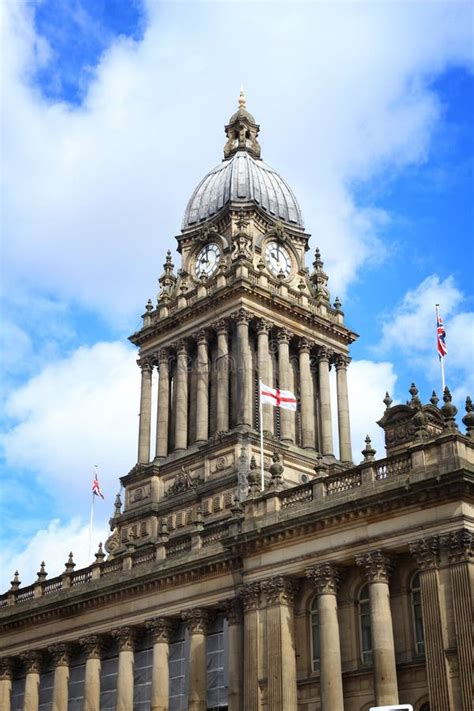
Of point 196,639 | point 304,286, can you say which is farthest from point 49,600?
point 304,286

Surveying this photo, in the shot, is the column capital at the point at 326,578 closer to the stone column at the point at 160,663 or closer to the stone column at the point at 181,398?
the stone column at the point at 160,663

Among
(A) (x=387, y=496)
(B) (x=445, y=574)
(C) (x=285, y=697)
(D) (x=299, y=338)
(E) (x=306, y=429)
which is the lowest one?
(C) (x=285, y=697)

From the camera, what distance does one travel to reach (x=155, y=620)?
2051 inches

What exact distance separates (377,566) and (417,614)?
8.10 ft

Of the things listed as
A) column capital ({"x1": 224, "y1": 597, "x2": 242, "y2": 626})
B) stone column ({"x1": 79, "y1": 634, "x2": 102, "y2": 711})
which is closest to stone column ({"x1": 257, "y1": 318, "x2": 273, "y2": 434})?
stone column ({"x1": 79, "y1": 634, "x2": 102, "y2": 711})

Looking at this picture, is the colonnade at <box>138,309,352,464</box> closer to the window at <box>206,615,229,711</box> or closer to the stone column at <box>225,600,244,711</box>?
the window at <box>206,615,229,711</box>

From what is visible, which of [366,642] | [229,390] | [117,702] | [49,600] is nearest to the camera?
[366,642]

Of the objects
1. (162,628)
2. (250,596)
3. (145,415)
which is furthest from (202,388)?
(250,596)

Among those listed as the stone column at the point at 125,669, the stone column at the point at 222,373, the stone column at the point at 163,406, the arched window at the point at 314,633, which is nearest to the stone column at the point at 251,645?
the arched window at the point at 314,633

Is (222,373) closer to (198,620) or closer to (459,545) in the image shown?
(198,620)

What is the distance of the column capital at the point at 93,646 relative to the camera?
55656 millimetres

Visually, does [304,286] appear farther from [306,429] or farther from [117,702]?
[117,702]

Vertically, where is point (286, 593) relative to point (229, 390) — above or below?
below

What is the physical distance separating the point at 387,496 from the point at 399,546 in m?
1.99
